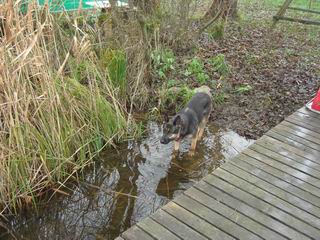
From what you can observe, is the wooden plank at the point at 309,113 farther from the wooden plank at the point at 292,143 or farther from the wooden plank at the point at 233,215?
the wooden plank at the point at 233,215

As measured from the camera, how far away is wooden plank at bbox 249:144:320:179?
390 centimetres

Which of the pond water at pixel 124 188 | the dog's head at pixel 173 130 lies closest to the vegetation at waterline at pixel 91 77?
the pond water at pixel 124 188

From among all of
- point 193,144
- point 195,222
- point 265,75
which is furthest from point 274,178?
point 265,75

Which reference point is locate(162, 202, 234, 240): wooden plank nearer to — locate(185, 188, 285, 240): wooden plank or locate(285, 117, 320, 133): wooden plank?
locate(185, 188, 285, 240): wooden plank

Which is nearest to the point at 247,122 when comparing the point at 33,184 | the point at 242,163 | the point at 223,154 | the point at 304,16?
the point at 223,154

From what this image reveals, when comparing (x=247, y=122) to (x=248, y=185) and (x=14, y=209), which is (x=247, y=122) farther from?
(x=14, y=209)

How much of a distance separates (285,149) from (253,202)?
1.16 m

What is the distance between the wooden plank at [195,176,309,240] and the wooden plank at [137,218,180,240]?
65 cm

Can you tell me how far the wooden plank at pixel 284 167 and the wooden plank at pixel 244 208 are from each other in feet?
2.24

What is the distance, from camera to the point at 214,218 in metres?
3.17

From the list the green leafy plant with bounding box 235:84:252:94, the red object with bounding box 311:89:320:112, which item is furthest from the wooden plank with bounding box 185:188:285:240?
the green leafy plant with bounding box 235:84:252:94

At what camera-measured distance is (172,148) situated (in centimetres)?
509

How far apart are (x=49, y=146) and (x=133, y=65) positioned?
2.52 metres

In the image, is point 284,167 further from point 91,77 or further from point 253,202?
point 91,77
